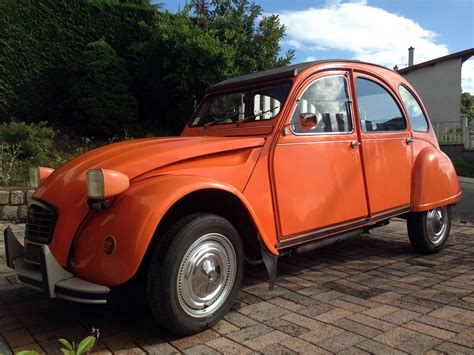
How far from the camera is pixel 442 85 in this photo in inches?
907

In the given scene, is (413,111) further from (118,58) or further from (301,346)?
(118,58)

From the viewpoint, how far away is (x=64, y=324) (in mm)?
2855

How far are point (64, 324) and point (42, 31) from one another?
915cm

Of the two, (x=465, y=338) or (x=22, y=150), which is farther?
(x=22, y=150)

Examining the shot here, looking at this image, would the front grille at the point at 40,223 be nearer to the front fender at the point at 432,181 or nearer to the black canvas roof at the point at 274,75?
the black canvas roof at the point at 274,75

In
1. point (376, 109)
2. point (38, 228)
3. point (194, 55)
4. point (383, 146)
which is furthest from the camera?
point (194, 55)

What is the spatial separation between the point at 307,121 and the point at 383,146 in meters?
1.08

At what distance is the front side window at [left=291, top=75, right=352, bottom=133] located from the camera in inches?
136

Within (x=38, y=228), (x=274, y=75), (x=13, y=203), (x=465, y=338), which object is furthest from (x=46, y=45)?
(x=465, y=338)

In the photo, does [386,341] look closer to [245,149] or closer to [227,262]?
Result: [227,262]

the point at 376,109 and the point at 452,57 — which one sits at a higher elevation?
the point at 452,57

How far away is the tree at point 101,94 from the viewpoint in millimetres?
9445

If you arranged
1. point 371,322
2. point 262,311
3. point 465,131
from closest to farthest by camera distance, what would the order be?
point 371,322
point 262,311
point 465,131

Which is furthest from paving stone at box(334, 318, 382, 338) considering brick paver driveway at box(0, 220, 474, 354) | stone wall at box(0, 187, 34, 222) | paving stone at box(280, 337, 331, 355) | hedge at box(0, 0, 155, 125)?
hedge at box(0, 0, 155, 125)
